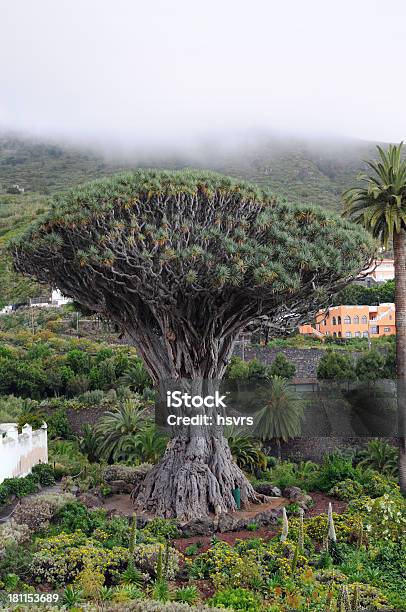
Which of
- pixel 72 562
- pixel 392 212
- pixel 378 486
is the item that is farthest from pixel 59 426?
pixel 72 562

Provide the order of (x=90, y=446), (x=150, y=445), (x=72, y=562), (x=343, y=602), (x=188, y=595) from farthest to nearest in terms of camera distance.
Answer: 1. (x=90, y=446)
2. (x=150, y=445)
3. (x=72, y=562)
4. (x=188, y=595)
5. (x=343, y=602)

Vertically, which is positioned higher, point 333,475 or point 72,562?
point 333,475

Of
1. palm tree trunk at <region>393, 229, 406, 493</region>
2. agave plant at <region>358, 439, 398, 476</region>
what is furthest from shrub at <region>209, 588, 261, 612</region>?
agave plant at <region>358, 439, 398, 476</region>

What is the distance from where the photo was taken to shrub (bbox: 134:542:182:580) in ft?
34.7

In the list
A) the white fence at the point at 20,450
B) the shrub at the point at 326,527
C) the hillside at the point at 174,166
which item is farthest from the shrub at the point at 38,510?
the hillside at the point at 174,166

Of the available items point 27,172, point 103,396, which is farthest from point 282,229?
point 27,172

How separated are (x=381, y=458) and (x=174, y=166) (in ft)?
240

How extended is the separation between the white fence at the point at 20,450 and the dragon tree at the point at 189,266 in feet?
13.2

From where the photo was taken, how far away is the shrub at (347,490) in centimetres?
1573

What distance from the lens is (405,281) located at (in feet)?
55.4

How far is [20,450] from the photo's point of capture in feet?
61.7

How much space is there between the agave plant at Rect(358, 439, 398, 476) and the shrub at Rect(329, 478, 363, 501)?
3.83 meters

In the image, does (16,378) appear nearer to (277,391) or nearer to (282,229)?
(277,391)

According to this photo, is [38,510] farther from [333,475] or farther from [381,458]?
[381,458]
